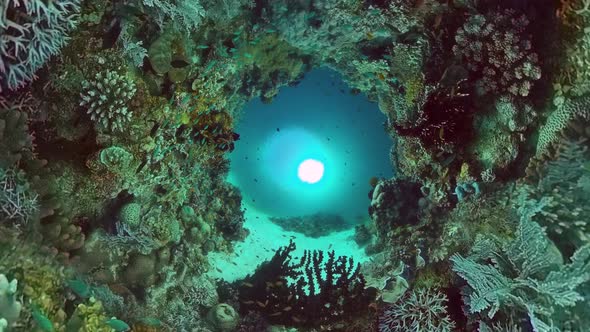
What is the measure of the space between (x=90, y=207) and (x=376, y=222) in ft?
17.8

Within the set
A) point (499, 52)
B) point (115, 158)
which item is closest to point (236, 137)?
point (115, 158)

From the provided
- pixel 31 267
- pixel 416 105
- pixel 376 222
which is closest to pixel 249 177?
pixel 376 222

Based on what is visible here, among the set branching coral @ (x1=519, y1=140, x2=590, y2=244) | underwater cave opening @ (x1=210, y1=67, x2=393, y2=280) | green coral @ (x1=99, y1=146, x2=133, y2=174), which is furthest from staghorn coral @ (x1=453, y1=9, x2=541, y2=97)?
underwater cave opening @ (x1=210, y1=67, x2=393, y2=280)

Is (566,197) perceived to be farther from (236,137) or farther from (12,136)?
(12,136)

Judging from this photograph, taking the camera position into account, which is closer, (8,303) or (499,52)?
(8,303)

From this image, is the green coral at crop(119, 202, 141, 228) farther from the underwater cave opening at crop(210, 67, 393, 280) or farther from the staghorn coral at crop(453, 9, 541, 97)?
the underwater cave opening at crop(210, 67, 393, 280)

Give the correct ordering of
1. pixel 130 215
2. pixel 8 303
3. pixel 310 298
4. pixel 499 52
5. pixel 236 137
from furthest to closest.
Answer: pixel 236 137
pixel 310 298
pixel 130 215
pixel 499 52
pixel 8 303

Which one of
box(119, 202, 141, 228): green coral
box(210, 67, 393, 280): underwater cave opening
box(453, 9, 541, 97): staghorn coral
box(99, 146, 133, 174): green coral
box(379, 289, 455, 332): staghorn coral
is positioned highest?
box(210, 67, 393, 280): underwater cave opening

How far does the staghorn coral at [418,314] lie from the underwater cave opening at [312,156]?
6.08 meters

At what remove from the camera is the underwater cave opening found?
500 inches

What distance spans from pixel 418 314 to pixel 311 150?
844cm

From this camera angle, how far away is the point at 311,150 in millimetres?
13664

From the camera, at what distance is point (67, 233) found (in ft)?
15.0

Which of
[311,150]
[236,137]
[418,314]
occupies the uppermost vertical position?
[311,150]
